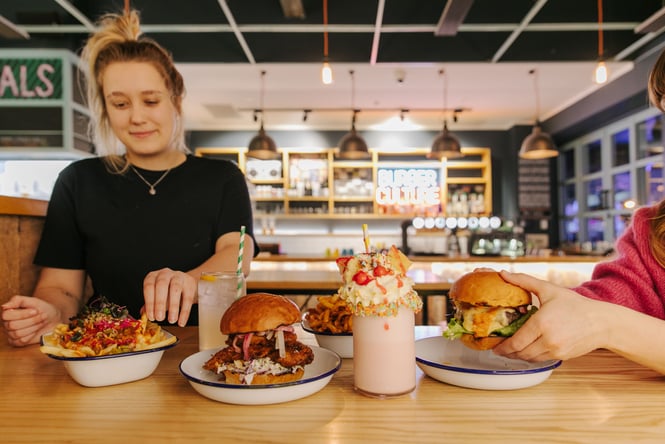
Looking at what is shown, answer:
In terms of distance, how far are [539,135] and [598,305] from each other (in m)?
5.07

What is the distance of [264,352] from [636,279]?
959 mm

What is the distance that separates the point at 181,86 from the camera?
173 centimetres

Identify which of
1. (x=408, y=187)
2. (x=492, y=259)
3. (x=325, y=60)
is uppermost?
(x=325, y=60)

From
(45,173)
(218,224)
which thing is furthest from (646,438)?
(45,173)

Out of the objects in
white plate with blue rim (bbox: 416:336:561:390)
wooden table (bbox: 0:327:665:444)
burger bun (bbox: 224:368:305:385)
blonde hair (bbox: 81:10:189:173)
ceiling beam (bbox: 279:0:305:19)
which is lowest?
wooden table (bbox: 0:327:665:444)

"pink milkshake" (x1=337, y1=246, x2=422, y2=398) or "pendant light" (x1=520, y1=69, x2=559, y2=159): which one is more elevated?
"pendant light" (x1=520, y1=69, x2=559, y2=159)

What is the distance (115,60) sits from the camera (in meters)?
1.52

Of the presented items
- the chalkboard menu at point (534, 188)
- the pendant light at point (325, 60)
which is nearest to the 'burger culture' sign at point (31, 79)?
the pendant light at point (325, 60)

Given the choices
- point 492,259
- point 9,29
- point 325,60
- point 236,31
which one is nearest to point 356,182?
point 492,259

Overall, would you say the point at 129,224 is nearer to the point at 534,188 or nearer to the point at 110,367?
the point at 110,367

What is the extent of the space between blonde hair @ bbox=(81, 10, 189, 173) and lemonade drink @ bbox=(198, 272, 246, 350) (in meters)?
0.78

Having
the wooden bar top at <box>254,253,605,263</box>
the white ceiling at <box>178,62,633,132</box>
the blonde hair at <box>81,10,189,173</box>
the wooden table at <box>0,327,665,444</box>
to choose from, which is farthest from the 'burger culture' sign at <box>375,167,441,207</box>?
the wooden table at <box>0,327,665,444</box>

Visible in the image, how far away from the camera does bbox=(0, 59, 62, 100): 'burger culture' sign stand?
471 centimetres

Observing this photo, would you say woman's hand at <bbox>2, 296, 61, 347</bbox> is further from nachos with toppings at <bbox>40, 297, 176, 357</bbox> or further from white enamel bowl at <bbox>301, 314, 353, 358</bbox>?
white enamel bowl at <bbox>301, 314, 353, 358</bbox>
